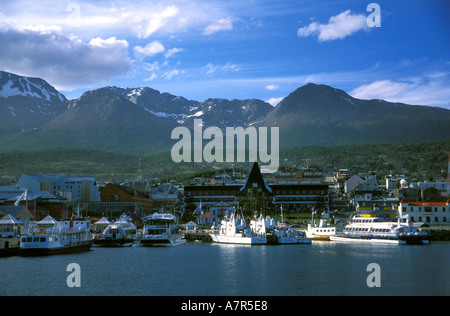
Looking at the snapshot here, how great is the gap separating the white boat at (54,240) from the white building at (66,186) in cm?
6641

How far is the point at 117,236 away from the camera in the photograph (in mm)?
89062

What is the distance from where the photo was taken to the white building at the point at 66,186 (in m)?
149

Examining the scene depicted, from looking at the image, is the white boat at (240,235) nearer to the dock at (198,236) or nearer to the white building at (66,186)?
the dock at (198,236)

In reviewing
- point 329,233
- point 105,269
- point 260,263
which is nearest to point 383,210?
point 329,233

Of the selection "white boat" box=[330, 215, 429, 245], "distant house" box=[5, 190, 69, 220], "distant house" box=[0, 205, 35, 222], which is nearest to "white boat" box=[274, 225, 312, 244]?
"white boat" box=[330, 215, 429, 245]

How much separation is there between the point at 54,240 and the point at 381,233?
50015mm

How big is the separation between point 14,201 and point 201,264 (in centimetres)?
7647

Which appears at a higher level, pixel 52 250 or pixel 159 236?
pixel 159 236

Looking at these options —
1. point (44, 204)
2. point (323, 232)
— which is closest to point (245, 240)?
point (323, 232)

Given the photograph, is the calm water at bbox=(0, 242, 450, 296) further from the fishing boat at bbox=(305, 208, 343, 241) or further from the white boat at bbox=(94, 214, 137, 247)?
the fishing boat at bbox=(305, 208, 343, 241)

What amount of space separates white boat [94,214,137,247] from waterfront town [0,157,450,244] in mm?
20891

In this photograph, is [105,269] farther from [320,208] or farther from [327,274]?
[320,208]

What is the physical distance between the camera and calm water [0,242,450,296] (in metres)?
41.2

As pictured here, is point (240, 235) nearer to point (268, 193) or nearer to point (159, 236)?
point (159, 236)
